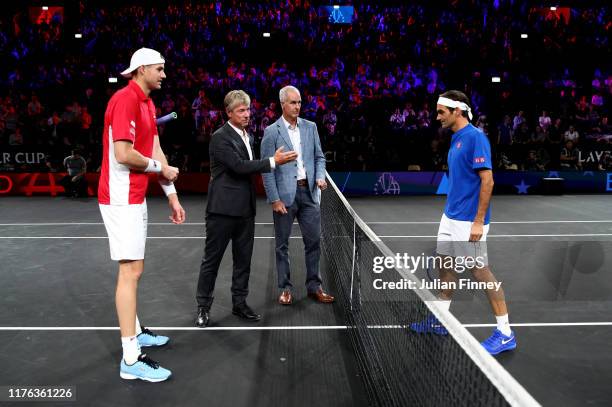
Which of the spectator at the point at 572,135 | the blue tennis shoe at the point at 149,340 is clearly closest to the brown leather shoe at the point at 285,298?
the blue tennis shoe at the point at 149,340

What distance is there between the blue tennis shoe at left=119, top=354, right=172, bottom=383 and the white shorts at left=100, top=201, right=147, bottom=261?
758mm

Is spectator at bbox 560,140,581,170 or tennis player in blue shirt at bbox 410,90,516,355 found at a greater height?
tennis player in blue shirt at bbox 410,90,516,355

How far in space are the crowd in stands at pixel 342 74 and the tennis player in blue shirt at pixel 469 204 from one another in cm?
1097

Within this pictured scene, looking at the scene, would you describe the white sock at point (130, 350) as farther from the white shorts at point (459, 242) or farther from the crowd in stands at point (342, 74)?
the crowd in stands at point (342, 74)

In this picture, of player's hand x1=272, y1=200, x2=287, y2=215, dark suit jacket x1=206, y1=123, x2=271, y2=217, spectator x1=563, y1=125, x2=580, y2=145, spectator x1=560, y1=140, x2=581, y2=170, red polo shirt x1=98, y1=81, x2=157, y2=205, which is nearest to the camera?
red polo shirt x1=98, y1=81, x2=157, y2=205

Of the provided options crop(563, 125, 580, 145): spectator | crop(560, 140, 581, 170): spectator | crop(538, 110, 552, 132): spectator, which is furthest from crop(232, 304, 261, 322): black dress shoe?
crop(538, 110, 552, 132): spectator

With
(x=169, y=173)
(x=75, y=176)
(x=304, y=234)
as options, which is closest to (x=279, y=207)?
(x=304, y=234)

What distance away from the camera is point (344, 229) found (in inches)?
245

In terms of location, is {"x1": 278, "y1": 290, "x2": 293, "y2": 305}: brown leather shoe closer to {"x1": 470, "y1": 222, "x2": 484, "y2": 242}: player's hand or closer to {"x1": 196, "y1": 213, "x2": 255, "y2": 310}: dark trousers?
{"x1": 196, "y1": 213, "x2": 255, "y2": 310}: dark trousers

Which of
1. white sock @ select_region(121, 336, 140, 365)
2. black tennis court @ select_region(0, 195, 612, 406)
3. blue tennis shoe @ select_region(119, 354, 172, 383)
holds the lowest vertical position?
black tennis court @ select_region(0, 195, 612, 406)

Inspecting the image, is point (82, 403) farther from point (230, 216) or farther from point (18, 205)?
point (18, 205)

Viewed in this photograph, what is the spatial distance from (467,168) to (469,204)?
28 centimetres

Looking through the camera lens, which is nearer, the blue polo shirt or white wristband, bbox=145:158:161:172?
white wristband, bbox=145:158:161:172

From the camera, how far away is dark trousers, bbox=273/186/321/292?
5.65 meters
